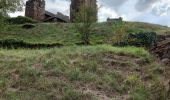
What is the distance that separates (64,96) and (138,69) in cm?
413

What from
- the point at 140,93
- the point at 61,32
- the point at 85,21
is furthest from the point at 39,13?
the point at 140,93

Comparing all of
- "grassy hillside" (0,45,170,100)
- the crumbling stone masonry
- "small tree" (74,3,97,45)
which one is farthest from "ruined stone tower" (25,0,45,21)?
"grassy hillside" (0,45,170,100)

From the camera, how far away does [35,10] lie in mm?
67625

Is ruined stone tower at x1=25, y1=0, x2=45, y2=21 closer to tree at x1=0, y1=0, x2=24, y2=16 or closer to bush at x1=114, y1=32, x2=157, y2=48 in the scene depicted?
tree at x1=0, y1=0, x2=24, y2=16

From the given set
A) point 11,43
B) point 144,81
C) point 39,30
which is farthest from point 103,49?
point 39,30

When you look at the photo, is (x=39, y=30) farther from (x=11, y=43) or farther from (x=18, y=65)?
(x=18, y=65)

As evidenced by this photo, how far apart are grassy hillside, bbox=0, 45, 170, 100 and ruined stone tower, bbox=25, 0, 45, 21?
4906cm

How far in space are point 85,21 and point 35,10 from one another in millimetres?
31441

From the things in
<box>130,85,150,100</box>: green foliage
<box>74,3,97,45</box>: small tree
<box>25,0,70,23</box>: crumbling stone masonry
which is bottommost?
<box>130,85,150,100</box>: green foliage

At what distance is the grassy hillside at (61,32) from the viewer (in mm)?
38531

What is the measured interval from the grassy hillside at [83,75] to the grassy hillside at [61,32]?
18103 millimetres

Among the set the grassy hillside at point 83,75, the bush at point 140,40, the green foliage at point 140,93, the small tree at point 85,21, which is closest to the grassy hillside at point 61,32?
the small tree at point 85,21

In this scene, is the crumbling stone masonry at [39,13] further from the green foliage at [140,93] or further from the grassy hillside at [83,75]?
the green foliage at [140,93]

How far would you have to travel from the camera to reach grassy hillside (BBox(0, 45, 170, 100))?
→ 13.9m
